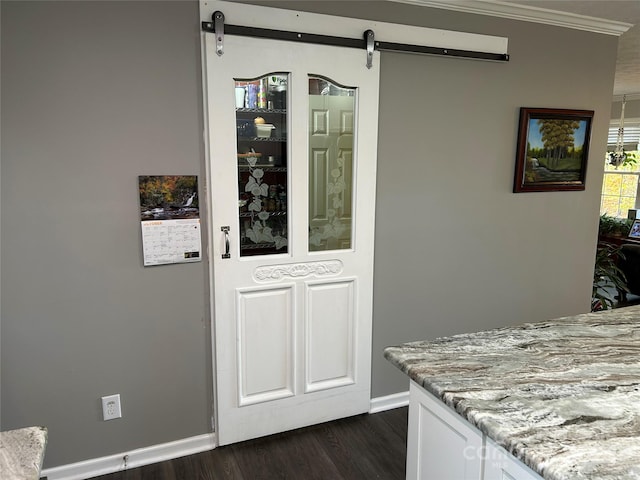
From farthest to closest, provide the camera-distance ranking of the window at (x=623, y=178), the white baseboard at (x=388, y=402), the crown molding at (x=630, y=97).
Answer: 1. the window at (x=623, y=178)
2. the crown molding at (x=630, y=97)
3. the white baseboard at (x=388, y=402)

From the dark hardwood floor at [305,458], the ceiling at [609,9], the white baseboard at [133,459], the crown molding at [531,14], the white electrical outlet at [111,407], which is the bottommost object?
the dark hardwood floor at [305,458]

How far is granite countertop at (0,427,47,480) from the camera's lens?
1044mm

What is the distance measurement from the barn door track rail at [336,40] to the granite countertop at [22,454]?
67.1 inches

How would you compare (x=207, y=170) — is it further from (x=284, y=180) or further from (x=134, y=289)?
(x=134, y=289)

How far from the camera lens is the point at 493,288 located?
3.16 m

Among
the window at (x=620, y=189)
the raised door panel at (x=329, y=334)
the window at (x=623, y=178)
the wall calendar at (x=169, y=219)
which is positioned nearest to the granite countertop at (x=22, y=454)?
the wall calendar at (x=169, y=219)

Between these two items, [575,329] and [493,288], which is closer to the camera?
[575,329]

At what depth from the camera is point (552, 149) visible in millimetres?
3146

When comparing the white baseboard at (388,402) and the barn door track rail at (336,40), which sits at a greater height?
the barn door track rail at (336,40)

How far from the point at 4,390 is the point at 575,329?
2368 mm

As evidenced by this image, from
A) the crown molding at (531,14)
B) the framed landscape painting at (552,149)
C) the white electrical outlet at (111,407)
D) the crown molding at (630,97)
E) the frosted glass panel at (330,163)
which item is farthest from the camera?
the crown molding at (630,97)

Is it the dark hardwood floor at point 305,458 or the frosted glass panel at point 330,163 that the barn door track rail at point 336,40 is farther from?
the dark hardwood floor at point 305,458

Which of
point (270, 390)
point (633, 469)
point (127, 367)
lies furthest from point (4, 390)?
point (633, 469)

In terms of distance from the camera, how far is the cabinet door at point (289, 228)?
92.2 inches
